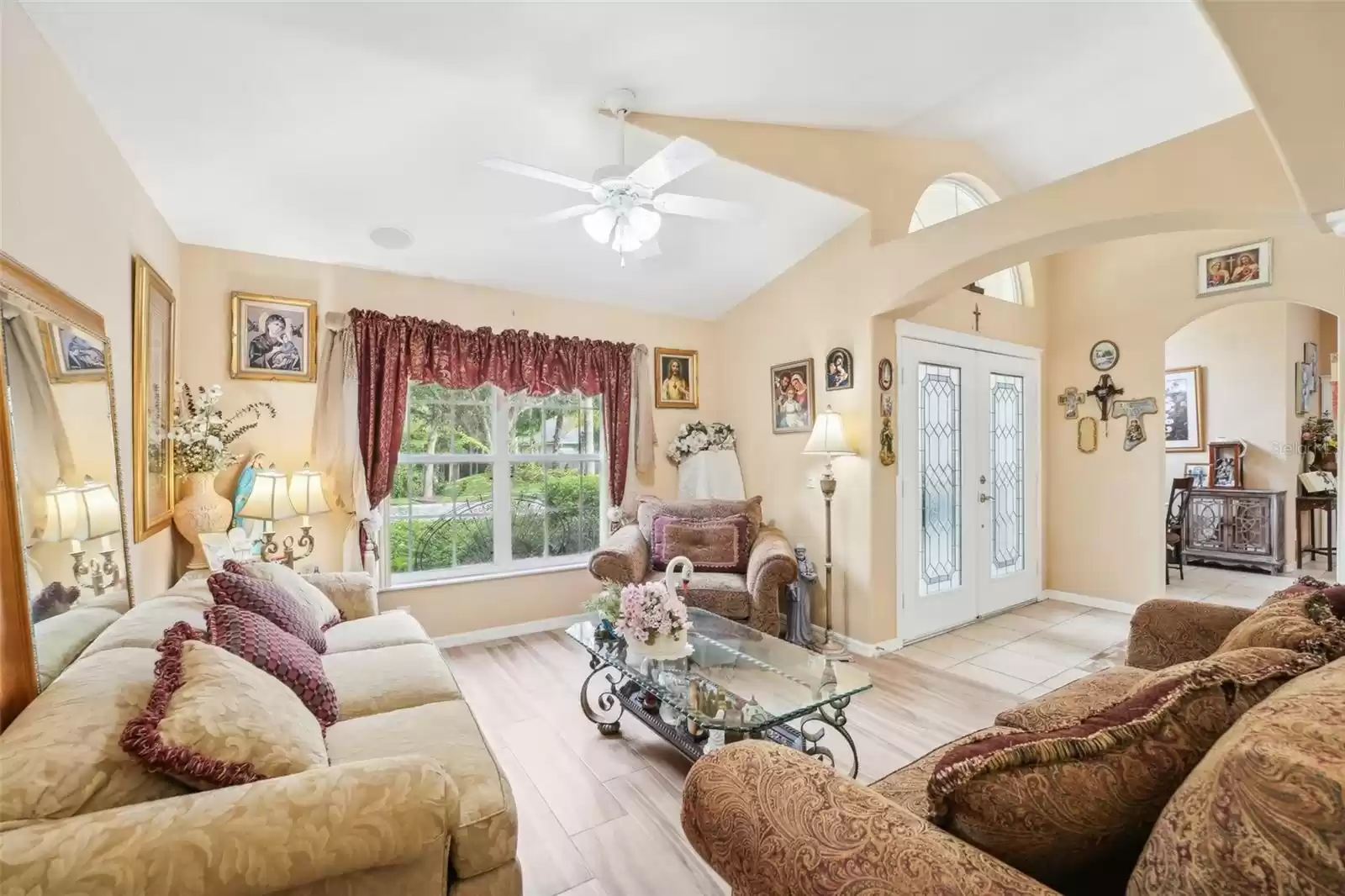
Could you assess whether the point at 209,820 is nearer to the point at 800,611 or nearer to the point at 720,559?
the point at 720,559

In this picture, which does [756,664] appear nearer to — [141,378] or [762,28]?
[762,28]

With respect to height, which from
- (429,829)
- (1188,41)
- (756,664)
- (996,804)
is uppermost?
(1188,41)

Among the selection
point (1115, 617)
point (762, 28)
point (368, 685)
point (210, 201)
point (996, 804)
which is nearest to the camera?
point (996, 804)

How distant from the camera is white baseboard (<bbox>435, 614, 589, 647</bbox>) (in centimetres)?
393

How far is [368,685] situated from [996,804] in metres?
1.97

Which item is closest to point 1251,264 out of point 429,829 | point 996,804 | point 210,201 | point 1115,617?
point 1115,617

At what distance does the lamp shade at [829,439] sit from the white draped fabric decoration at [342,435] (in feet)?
9.40

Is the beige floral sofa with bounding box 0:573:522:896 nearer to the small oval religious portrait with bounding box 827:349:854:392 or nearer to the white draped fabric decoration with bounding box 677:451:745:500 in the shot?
the small oval religious portrait with bounding box 827:349:854:392

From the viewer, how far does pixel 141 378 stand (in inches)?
97.1

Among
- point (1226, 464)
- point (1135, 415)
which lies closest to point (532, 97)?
point (1135, 415)

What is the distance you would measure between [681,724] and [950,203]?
163 inches

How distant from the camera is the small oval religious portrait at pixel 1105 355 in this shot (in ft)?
15.3

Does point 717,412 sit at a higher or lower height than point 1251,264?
lower

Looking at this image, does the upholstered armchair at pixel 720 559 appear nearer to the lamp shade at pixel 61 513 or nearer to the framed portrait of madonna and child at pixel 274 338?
the framed portrait of madonna and child at pixel 274 338
